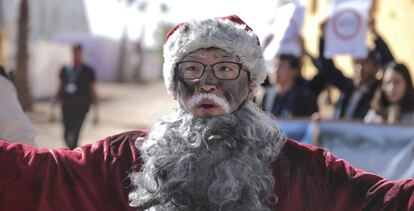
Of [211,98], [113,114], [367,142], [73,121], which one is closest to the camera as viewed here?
[211,98]

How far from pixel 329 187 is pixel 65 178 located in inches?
37.5

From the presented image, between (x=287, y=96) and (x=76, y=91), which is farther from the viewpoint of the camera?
(x=76, y=91)

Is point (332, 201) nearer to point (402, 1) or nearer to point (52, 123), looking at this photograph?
point (402, 1)

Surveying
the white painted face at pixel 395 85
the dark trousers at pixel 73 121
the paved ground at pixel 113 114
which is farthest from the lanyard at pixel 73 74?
the white painted face at pixel 395 85

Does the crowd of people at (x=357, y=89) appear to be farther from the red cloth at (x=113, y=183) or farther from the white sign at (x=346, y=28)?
the red cloth at (x=113, y=183)

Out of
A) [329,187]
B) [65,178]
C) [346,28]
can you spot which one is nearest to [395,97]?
[346,28]

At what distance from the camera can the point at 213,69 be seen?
8.41 ft

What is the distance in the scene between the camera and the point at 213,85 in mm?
2543

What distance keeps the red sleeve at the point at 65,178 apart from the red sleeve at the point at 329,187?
552 mm

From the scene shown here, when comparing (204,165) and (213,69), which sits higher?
(213,69)

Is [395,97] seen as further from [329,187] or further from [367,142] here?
[329,187]

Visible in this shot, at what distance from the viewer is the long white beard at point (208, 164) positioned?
2.46 metres

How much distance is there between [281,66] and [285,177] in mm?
3068

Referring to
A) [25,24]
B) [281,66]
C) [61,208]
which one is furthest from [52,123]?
[61,208]
